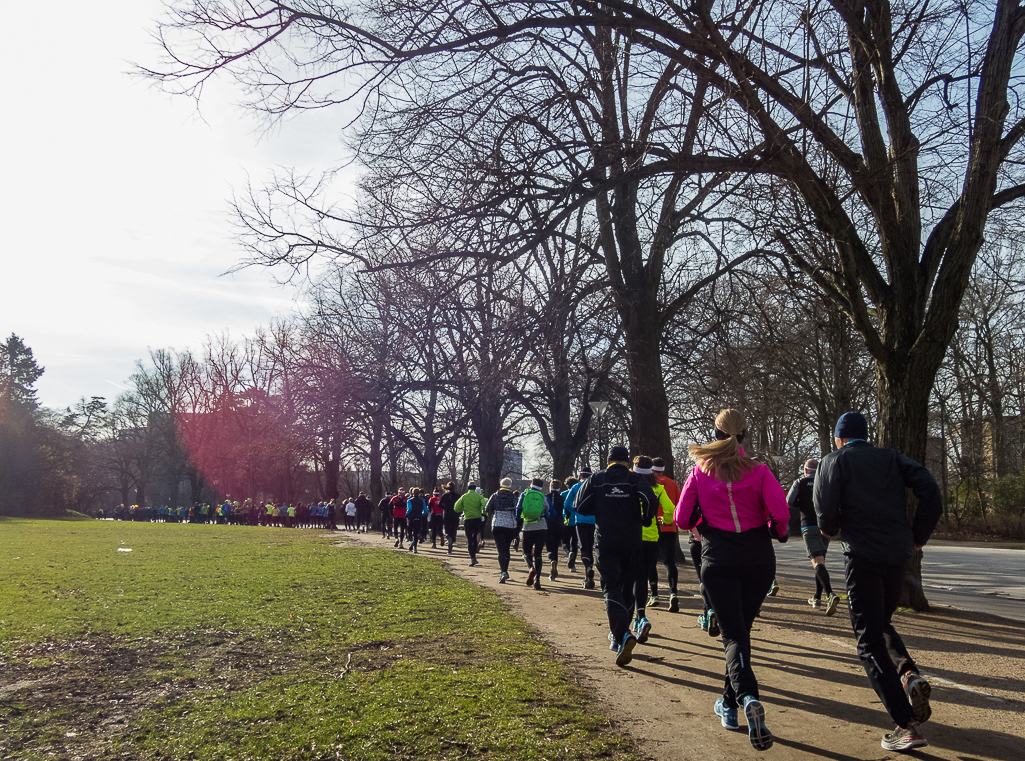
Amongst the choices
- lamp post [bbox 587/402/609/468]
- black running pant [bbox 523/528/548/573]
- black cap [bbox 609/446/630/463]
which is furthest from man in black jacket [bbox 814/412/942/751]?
lamp post [bbox 587/402/609/468]

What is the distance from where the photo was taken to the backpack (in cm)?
1373

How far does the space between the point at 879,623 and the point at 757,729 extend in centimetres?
115

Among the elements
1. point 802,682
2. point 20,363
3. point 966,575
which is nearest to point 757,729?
point 802,682

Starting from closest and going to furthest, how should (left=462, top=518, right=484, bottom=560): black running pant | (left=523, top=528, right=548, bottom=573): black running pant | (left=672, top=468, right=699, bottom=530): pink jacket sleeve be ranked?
(left=672, top=468, right=699, bottom=530): pink jacket sleeve < (left=523, top=528, right=548, bottom=573): black running pant < (left=462, top=518, right=484, bottom=560): black running pant

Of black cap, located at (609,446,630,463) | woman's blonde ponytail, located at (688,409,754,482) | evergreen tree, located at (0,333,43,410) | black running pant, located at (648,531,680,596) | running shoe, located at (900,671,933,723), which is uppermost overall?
evergreen tree, located at (0,333,43,410)

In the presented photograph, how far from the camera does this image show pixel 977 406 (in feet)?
120

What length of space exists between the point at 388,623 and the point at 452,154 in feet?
18.7

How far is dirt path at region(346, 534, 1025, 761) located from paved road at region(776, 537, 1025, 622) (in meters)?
2.16

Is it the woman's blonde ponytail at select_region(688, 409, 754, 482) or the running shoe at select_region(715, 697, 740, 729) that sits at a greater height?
the woman's blonde ponytail at select_region(688, 409, 754, 482)

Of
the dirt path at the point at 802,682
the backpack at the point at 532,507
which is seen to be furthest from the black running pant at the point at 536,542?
the dirt path at the point at 802,682

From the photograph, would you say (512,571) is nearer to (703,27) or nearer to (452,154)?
Result: (452,154)

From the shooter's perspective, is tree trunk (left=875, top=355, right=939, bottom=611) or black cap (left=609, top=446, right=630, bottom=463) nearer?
black cap (left=609, top=446, right=630, bottom=463)

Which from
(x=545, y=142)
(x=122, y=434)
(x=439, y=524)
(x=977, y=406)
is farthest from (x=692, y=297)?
(x=122, y=434)

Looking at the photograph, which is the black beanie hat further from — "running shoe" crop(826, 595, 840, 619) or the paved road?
the paved road
